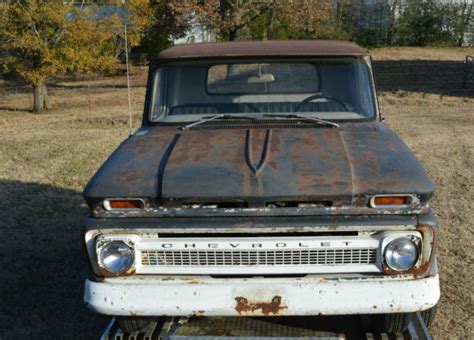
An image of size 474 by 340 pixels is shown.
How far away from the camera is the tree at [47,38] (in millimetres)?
16516

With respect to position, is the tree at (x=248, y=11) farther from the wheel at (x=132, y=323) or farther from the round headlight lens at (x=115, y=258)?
the round headlight lens at (x=115, y=258)

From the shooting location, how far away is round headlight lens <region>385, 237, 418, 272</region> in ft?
9.73

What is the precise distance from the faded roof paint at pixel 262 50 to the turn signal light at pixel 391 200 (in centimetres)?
146

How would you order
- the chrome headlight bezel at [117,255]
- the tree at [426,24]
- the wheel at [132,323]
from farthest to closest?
the tree at [426,24] → the wheel at [132,323] → the chrome headlight bezel at [117,255]

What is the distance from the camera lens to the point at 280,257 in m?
2.99

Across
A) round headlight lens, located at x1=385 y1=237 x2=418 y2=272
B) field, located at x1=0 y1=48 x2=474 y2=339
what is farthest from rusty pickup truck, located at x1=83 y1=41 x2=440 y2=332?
field, located at x1=0 y1=48 x2=474 y2=339

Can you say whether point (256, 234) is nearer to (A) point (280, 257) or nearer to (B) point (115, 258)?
(A) point (280, 257)

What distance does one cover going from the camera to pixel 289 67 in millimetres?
4203

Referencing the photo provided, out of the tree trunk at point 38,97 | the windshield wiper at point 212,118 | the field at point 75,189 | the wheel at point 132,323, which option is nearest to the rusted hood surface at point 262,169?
the windshield wiper at point 212,118

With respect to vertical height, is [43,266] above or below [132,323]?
below

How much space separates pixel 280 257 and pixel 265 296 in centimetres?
22

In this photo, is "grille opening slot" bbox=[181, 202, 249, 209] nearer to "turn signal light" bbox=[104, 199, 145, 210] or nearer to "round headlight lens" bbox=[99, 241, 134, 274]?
"turn signal light" bbox=[104, 199, 145, 210]

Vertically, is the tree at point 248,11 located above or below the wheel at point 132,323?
above

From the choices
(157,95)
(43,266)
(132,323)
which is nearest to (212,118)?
(157,95)
